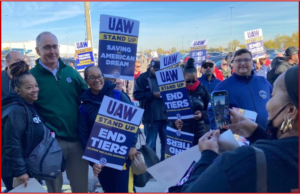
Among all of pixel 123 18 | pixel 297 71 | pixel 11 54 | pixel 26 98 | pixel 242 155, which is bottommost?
pixel 242 155

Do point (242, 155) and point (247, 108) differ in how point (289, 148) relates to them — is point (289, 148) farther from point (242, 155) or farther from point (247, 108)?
point (247, 108)

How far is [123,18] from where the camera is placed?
9.78 ft

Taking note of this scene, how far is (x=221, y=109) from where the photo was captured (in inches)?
73.0

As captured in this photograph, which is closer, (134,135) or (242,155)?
(242,155)

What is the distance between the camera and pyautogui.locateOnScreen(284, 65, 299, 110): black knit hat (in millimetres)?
1134

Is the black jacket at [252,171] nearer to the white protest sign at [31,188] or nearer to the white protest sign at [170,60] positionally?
the white protest sign at [31,188]

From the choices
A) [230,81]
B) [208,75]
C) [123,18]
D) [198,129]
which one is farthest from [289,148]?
[208,75]

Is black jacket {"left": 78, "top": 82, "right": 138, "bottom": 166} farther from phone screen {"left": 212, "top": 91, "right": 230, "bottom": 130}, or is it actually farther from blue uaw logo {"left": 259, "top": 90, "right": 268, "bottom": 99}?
blue uaw logo {"left": 259, "top": 90, "right": 268, "bottom": 99}

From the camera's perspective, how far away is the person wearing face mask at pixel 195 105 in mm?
3793

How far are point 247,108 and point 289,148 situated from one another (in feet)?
6.12

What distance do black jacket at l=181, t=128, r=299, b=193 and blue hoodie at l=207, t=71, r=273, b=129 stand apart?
68.2 inches

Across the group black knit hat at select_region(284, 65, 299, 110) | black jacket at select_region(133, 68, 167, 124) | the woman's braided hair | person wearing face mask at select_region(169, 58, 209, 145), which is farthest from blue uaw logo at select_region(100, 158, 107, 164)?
black jacket at select_region(133, 68, 167, 124)

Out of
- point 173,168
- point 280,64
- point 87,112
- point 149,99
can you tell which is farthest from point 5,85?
point 280,64

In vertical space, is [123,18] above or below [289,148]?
above
